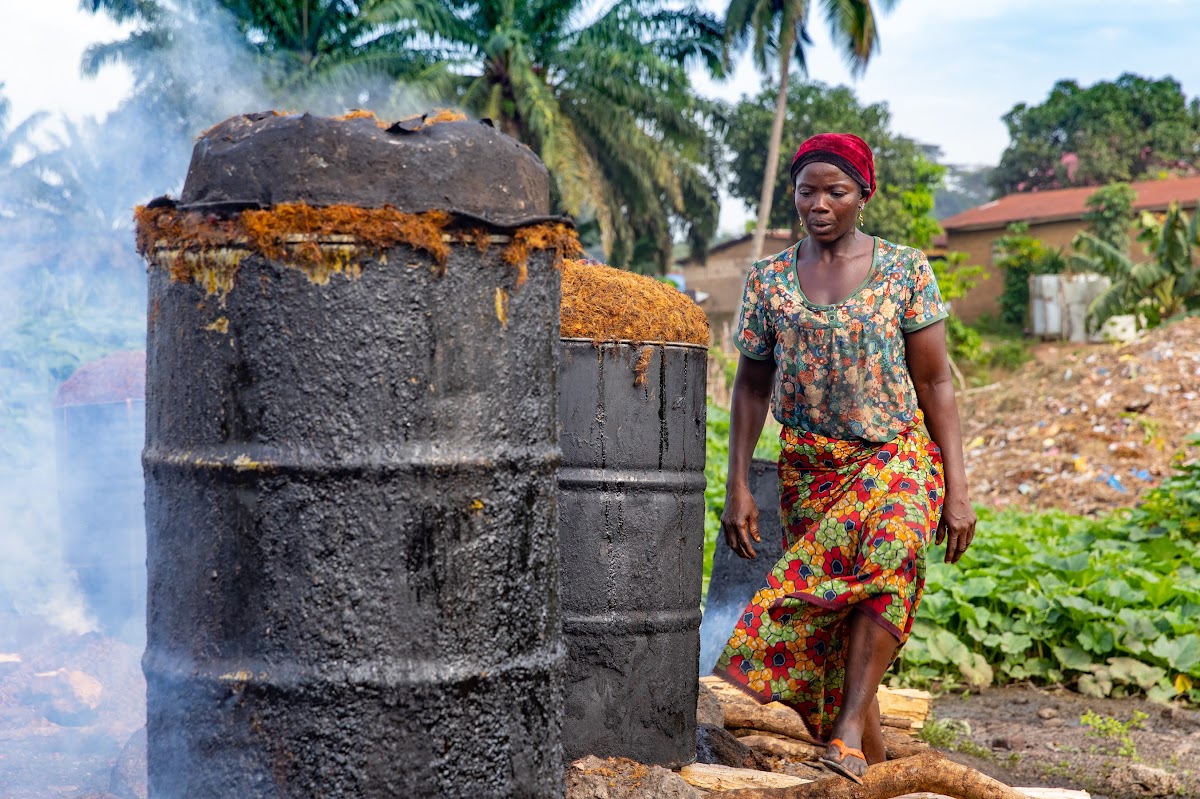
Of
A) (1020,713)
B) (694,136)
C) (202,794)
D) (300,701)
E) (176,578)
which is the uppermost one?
(694,136)

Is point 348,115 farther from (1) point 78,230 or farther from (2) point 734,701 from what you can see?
(1) point 78,230

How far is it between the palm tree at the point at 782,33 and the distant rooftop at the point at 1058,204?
1234 cm

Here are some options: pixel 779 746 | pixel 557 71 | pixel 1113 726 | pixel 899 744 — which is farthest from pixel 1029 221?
pixel 779 746

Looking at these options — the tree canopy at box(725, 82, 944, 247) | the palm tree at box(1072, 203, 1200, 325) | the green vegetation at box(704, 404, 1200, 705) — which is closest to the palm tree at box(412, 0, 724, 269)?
the tree canopy at box(725, 82, 944, 247)

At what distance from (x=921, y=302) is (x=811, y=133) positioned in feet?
110

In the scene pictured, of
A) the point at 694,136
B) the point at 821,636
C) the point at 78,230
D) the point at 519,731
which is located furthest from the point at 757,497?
the point at 694,136

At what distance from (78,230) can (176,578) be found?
457cm

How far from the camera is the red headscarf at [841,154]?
347cm

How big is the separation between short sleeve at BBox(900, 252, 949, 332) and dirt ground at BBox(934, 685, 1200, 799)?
2362 millimetres

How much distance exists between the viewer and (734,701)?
4613 millimetres

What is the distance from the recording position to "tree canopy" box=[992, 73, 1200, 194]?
4241 cm

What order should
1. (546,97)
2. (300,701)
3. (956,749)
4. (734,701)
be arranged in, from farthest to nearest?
(546,97) → (956,749) → (734,701) → (300,701)

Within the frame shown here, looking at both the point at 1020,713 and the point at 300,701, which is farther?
the point at 1020,713

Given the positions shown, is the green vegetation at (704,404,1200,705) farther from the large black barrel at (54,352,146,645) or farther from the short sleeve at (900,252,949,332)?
the large black barrel at (54,352,146,645)
